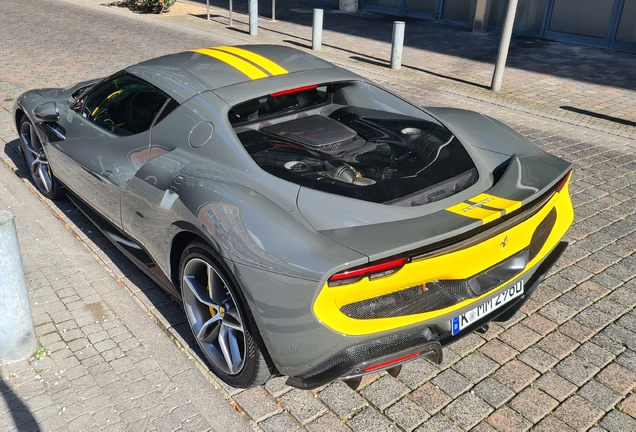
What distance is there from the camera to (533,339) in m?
3.56

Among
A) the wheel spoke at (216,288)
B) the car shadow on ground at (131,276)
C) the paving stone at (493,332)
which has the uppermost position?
the wheel spoke at (216,288)

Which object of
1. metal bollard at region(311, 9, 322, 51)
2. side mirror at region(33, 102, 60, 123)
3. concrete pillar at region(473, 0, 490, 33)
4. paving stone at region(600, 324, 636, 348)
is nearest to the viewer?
paving stone at region(600, 324, 636, 348)

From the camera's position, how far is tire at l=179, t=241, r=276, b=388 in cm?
287

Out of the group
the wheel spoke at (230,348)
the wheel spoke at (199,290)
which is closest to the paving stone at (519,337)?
the wheel spoke at (230,348)

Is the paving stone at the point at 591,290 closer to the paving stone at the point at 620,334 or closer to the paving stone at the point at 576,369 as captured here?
the paving stone at the point at 620,334

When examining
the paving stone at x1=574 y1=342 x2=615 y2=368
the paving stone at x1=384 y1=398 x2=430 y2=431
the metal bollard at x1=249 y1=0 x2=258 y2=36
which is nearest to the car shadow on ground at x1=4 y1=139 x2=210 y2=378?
the paving stone at x1=384 y1=398 x2=430 y2=431

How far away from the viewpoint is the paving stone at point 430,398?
3021 millimetres

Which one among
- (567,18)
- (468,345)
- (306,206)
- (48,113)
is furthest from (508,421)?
(567,18)

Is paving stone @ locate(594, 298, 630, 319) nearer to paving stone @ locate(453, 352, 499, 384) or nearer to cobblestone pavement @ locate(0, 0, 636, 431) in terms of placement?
cobblestone pavement @ locate(0, 0, 636, 431)

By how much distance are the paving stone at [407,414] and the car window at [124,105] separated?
2.18 metres

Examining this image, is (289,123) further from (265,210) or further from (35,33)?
(35,33)

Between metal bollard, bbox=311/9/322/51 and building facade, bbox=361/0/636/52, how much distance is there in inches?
153

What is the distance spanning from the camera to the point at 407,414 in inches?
117

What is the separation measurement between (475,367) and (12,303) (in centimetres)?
254
